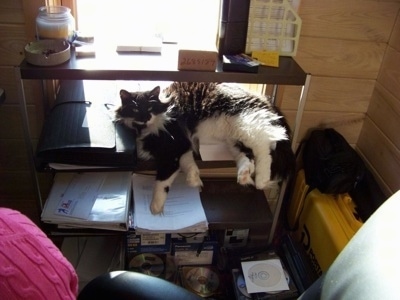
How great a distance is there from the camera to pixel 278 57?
46.8 inches

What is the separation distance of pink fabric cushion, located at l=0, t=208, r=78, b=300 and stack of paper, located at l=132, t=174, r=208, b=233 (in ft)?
1.80

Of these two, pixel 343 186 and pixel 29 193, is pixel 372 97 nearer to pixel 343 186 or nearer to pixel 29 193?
pixel 343 186

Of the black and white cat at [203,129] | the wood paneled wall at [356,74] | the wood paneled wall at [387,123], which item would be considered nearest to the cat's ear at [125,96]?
the black and white cat at [203,129]

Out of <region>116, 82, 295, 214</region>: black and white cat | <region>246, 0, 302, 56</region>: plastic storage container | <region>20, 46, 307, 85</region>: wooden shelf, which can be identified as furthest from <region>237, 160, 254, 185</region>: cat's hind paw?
<region>246, 0, 302, 56</region>: plastic storage container

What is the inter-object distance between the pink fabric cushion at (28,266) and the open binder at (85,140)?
1.30 feet

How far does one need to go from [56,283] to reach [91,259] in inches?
36.5

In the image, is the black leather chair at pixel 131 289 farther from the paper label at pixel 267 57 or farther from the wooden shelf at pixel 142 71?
the paper label at pixel 267 57

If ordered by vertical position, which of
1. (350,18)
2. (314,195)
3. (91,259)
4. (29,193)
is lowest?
(91,259)

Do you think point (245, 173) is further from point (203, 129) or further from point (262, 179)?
point (203, 129)

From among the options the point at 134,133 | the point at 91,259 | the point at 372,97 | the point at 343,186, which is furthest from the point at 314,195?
the point at 91,259

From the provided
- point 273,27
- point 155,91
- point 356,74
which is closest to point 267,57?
point 273,27

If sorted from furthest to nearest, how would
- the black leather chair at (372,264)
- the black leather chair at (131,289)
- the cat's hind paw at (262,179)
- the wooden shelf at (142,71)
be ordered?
the cat's hind paw at (262,179) < the wooden shelf at (142,71) < the black leather chair at (131,289) < the black leather chair at (372,264)

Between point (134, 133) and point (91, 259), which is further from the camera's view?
point (91, 259)

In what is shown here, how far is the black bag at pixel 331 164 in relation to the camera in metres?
1.46
